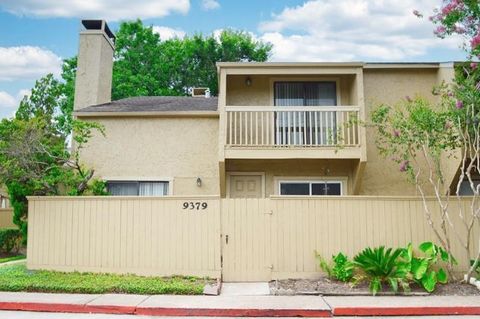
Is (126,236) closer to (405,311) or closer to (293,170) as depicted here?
(293,170)

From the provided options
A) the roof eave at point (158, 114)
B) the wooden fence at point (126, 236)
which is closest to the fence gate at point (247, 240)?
the wooden fence at point (126, 236)

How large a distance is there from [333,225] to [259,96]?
5.92 m

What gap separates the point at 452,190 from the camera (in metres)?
13.3

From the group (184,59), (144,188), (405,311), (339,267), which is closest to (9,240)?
(144,188)

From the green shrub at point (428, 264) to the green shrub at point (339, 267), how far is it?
3.64 ft

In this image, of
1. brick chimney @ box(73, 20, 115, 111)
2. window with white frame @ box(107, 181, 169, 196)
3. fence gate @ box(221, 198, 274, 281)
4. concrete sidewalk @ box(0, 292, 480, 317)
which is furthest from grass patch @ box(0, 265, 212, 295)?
brick chimney @ box(73, 20, 115, 111)

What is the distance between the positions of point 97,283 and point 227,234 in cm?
281

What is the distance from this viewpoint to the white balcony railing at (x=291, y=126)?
1277cm

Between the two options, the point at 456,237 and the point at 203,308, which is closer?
the point at 203,308

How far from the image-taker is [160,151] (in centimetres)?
1365

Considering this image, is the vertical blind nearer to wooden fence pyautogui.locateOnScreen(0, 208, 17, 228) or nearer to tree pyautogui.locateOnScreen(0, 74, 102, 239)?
tree pyautogui.locateOnScreen(0, 74, 102, 239)

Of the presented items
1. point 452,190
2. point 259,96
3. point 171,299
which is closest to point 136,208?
point 171,299

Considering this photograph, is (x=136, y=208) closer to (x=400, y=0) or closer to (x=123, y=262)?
(x=123, y=262)

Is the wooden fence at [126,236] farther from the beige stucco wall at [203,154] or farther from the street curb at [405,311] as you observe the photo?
the beige stucco wall at [203,154]
